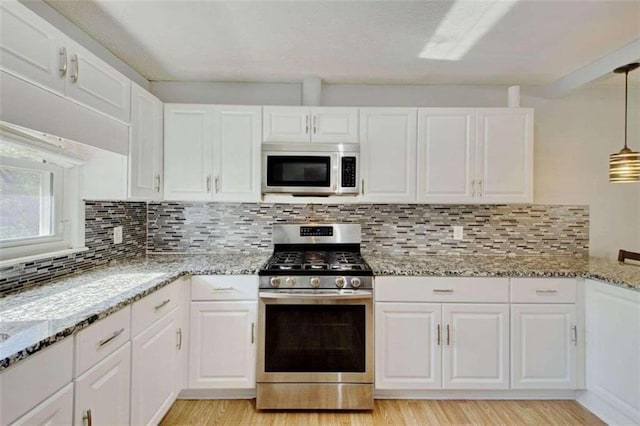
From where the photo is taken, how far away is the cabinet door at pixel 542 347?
2.19 meters

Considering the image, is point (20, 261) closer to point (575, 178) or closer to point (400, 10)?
point (400, 10)

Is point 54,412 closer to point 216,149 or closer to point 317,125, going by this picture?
point 216,149

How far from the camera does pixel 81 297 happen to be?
1510 mm

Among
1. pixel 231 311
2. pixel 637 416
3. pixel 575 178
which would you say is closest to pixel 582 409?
pixel 637 416

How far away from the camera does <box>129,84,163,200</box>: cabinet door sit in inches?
82.0

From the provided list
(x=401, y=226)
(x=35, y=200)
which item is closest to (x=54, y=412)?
(x=35, y=200)

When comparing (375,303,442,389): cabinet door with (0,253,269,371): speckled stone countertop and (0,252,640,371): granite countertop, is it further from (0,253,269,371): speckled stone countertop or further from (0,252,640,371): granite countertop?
(0,253,269,371): speckled stone countertop

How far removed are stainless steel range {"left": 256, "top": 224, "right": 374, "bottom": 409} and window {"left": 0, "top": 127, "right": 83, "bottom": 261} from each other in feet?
3.94

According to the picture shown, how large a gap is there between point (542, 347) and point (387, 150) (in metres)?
1.65

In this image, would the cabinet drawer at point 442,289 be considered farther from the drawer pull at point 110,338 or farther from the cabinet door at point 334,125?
the drawer pull at point 110,338

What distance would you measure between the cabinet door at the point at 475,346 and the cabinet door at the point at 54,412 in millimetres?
1947

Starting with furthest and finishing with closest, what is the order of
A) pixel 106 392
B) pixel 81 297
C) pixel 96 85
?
pixel 96 85 < pixel 81 297 < pixel 106 392

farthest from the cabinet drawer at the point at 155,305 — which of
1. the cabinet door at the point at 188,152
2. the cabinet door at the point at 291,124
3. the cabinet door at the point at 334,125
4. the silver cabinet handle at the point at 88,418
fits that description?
the cabinet door at the point at 334,125

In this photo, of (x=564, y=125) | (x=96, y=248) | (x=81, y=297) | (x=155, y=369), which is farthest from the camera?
(x=564, y=125)
